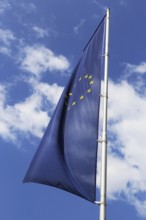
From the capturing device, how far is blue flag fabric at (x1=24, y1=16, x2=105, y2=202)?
531 inches

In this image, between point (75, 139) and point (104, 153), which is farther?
point (75, 139)

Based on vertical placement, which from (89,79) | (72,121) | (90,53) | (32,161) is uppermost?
(90,53)

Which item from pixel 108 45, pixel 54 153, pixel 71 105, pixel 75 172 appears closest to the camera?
pixel 75 172

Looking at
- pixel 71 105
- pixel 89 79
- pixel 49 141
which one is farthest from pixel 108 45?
pixel 49 141

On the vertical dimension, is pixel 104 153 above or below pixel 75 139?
below

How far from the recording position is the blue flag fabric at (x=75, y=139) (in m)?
13.5

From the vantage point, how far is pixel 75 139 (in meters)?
14.7

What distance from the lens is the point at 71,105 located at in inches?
639

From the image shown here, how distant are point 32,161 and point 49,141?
0.91 metres

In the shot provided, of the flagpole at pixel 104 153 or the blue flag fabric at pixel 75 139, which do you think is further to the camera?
the blue flag fabric at pixel 75 139

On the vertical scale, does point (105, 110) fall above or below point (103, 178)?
above

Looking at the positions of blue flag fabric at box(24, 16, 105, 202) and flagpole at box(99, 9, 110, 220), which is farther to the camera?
blue flag fabric at box(24, 16, 105, 202)

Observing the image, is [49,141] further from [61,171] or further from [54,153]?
[61,171]

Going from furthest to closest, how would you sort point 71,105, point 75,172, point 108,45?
point 108,45, point 71,105, point 75,172
